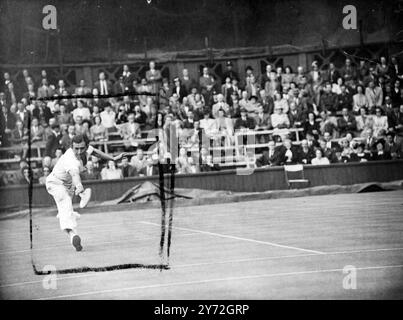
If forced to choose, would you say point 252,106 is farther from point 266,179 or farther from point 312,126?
point 266,179

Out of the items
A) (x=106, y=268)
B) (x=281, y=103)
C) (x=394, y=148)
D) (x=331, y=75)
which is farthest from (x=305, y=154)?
(x=106, y=268)

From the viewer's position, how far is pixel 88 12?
22.5 metres

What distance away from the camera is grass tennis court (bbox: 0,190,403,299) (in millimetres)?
7406

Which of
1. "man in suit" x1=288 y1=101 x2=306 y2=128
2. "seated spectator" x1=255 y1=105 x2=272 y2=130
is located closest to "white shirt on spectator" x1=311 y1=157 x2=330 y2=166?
"man in suit" x1=288 y1=101 x2=306 y2=128

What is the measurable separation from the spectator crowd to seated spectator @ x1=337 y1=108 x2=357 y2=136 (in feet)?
0.08

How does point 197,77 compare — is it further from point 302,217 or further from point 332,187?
point 302,217

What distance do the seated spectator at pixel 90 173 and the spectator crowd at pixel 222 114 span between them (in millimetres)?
27

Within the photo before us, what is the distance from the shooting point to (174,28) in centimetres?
2291

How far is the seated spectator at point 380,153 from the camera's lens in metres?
18.0

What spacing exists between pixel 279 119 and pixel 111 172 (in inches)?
183

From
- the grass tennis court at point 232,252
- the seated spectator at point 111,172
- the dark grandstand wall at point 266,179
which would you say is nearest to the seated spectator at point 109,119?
the seated spectator at point 111,172

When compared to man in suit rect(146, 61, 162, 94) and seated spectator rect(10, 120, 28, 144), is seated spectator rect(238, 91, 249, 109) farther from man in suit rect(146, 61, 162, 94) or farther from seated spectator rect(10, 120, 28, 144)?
seated spectator rect(10, 120, 28, 144)

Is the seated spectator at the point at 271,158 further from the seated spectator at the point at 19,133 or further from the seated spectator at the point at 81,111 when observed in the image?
the seated spectator at the point at 19,133
